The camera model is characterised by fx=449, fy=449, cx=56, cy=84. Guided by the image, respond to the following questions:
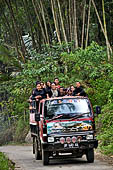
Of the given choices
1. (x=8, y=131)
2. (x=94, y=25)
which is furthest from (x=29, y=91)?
(x=8, y=131)

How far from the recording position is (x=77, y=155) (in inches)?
493

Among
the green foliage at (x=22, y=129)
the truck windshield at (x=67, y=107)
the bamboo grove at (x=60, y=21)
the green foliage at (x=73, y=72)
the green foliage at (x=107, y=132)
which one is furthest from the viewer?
the green foliage at (x=22, y=129)

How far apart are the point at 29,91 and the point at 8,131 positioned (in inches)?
295

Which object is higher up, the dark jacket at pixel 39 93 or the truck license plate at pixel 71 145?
the dark jacket at pixel 39 93

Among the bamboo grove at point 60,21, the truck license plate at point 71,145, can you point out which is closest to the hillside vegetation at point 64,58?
the bamboo grove at point 60,21

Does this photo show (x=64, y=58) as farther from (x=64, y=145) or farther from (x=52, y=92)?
(x=64, y=145)

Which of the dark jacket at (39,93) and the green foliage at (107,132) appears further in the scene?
the dark jacket at (39,93)

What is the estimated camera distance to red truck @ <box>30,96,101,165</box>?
11.8 m

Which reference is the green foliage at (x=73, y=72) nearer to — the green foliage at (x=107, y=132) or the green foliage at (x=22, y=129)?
the green foliage at (x=107, y=132)

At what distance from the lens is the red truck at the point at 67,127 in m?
11.8

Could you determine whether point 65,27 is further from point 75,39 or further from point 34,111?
point 34,111

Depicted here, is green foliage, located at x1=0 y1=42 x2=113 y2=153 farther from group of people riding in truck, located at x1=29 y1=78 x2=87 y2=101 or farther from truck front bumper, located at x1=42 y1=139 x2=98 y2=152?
truck front bumper, located at x1=42 y1=139 x2=98 y2=152

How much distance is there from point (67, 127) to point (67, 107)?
0.64 m

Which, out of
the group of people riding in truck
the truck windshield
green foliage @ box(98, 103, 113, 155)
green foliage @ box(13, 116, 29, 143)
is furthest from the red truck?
green foliage @ box(13, 116, 29, 143)
